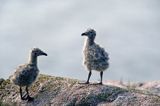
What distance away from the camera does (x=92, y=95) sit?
66.5 ft

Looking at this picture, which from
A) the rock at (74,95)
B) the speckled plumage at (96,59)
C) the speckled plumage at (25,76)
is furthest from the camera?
the speckled plumage at (96,59)

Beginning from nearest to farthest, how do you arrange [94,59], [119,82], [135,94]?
1. [135,94]
2. [94,59]
3. [119,82]

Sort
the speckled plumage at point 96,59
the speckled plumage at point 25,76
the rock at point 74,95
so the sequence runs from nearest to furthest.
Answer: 1. the rock at point 74,95
2. the speckled plumage at point 25,76
3. the speckled plumage at point 96,59

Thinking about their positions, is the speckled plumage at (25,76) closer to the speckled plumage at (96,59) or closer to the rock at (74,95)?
the rock at (74,95)

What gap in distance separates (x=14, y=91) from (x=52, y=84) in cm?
104

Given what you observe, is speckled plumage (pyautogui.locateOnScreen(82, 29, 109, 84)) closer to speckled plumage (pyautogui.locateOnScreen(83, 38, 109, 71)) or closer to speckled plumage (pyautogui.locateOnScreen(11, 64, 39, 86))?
speckled plumage (pyautogui.locateOnScreen(83, 38, 109, 71))

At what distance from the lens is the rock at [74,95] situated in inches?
787

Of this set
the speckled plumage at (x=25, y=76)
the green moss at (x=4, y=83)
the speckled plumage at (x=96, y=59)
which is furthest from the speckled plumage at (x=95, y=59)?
the green moss at (x=4, y=83)

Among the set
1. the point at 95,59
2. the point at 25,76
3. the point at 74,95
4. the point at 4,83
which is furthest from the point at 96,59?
the point at 4,83

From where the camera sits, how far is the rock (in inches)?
787

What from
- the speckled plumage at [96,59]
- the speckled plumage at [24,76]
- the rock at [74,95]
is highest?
the speckled plumage at [96,59]

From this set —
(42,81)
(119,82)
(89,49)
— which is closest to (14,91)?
(42,81)

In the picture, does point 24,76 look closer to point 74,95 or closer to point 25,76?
point 25,76

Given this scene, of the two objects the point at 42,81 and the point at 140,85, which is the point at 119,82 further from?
the point at 42,81
